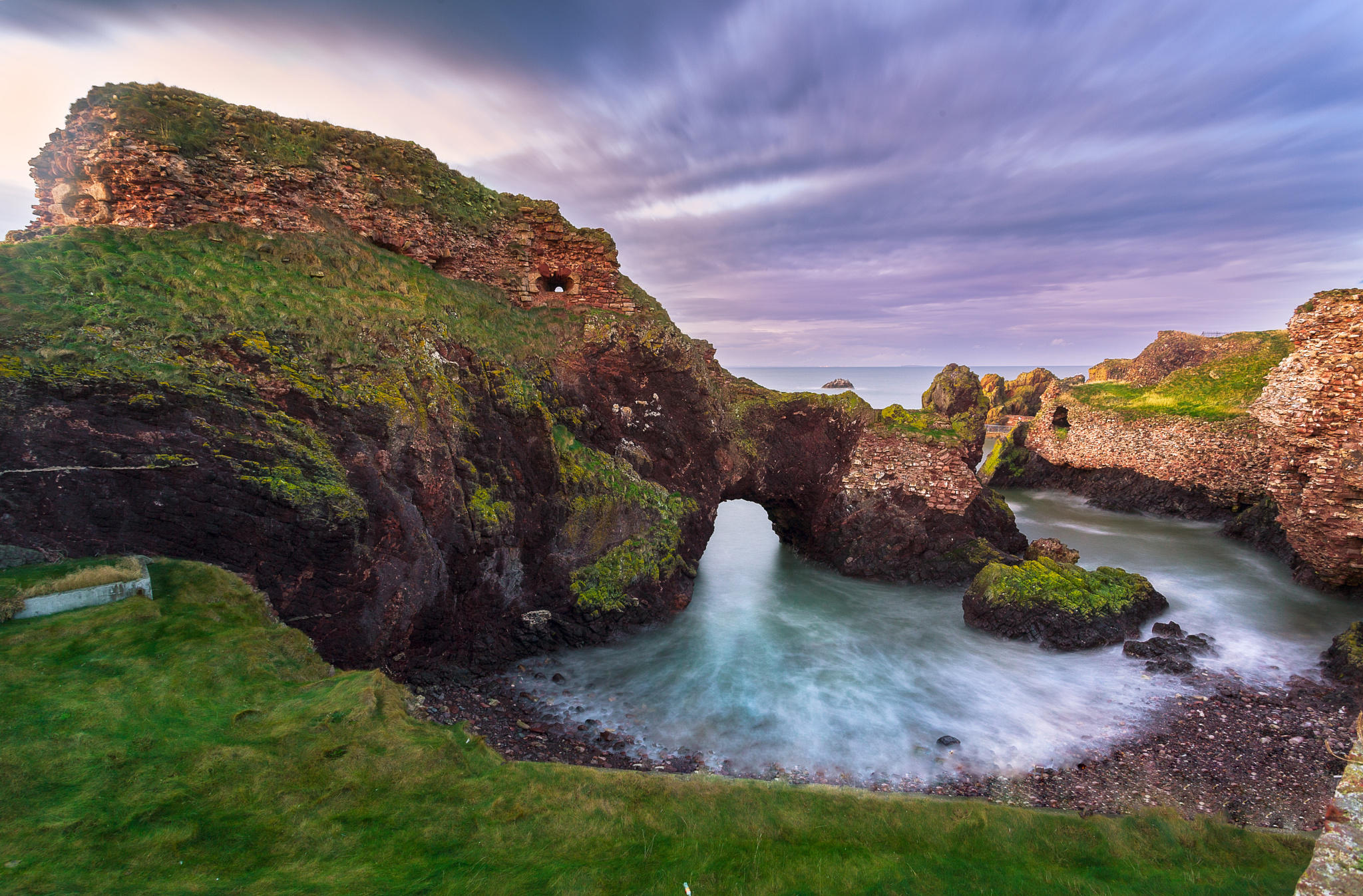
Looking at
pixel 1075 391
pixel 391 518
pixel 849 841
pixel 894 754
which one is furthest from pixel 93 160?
pixel 1075 391

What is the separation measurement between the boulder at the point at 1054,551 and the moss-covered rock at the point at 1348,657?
249 inches

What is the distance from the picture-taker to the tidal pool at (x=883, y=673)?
36.8ft

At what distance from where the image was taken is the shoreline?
9.40m

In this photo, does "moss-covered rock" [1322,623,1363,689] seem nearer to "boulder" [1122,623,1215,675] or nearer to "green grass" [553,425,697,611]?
"boulder" [1122,623,1215,675]

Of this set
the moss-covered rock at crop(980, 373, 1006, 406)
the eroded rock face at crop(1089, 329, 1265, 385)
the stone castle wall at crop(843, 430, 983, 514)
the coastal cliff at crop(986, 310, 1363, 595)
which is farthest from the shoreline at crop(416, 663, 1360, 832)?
the moss-covered rock at crop(980, 373, 1006, 406)

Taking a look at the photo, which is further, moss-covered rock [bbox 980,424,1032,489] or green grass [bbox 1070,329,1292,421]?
moss-covered rock [bbox 980,424,1032,489]

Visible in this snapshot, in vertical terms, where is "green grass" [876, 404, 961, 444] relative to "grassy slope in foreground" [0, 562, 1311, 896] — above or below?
above

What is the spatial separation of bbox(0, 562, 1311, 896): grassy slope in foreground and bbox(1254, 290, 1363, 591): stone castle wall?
14030 millimetres

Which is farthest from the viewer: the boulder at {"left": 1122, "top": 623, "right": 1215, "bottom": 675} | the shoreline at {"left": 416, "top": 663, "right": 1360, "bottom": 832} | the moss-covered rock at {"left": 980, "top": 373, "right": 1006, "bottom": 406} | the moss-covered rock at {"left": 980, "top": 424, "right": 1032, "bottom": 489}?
the moss-covered rock at {"left": 980, "top": 373, "right": 1006, "bottom": 406}

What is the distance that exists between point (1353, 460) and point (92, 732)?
24.4m

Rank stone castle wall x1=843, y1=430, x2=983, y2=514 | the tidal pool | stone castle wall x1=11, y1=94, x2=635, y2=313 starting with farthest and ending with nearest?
stone castle wall x1=843, y1=430, x2=983, y2=514
stone castle wall x1=11, y1=94, x2=635, y2=313
the tidal pool

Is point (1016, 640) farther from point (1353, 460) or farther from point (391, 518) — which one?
point (391, 518)

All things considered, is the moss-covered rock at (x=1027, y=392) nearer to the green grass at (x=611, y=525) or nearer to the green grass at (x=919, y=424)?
the green grass at (x=919, y=424)

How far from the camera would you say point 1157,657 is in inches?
566
